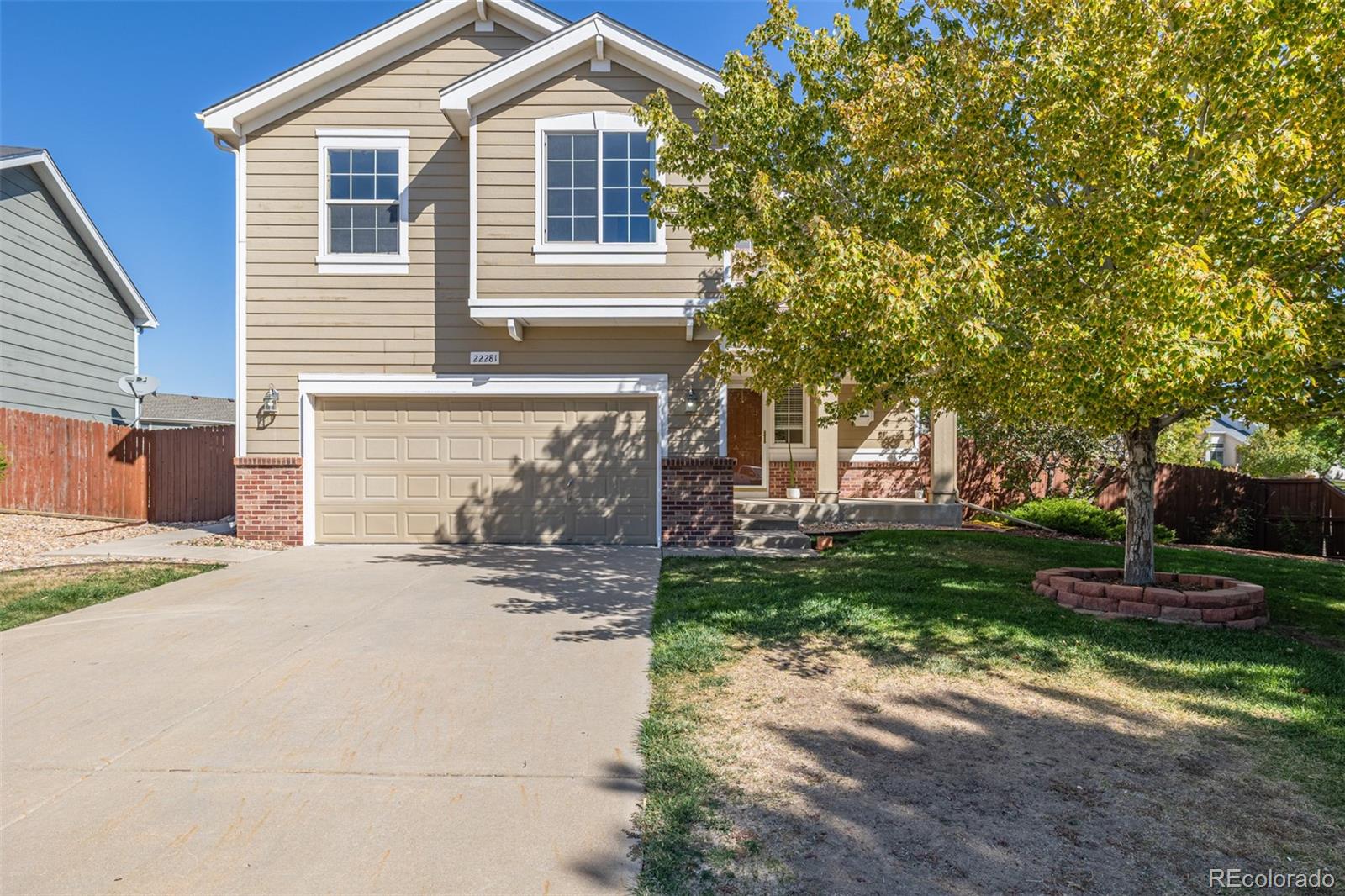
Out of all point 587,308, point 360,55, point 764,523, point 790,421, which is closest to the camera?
point 587,308

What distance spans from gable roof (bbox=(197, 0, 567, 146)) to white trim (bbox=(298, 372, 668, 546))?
12.6 feet

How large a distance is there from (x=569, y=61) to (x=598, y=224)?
236cm

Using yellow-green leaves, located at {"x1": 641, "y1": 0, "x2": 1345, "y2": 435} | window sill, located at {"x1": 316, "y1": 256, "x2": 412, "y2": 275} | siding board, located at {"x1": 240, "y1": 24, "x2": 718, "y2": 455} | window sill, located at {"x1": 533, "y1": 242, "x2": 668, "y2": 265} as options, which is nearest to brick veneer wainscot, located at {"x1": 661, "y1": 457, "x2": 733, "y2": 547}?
siding board, located at {"x1": 240, "y1": 24, "x2": 718, "y2": 455}

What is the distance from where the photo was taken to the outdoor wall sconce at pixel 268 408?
11.1 m

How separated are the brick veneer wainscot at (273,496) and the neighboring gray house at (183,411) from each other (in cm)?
1407

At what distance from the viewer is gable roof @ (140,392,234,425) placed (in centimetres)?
2498

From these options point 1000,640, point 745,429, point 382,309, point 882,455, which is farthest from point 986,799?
point 745,429

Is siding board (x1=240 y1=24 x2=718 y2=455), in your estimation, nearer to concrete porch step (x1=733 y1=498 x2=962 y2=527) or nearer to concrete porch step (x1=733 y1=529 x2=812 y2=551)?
concrete porch step (x1=733 y1=529 x2=812 y2=551)

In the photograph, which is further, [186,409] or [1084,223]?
[186,409]

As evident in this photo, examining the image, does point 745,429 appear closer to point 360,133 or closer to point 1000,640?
point 360,133

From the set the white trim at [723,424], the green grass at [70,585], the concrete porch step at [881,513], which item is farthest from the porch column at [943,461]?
the green grass at [70,585]

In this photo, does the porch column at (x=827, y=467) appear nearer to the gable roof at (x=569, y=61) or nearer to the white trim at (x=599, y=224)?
the white trim at (x=599, y=224)

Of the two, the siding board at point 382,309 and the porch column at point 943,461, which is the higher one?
the siding board at point 382,309

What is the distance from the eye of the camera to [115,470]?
559 inches
